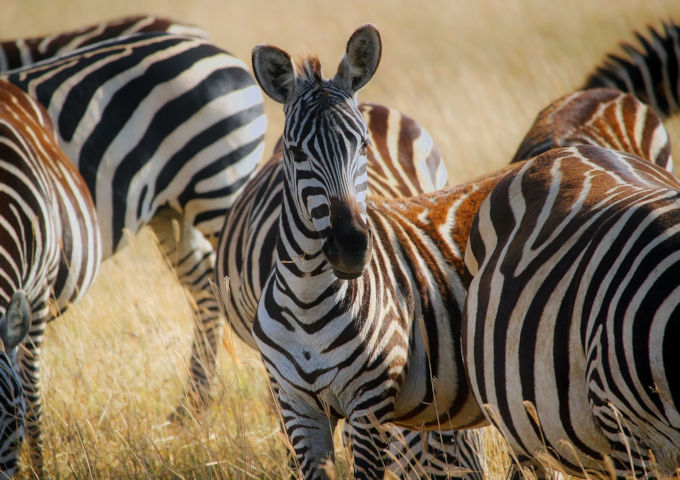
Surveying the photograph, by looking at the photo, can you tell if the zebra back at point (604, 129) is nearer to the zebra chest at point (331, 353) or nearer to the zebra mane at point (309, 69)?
the zebra mane at point (309, 69)

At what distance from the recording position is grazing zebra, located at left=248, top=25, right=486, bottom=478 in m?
3.18

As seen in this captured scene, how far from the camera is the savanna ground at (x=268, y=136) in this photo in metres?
4.68

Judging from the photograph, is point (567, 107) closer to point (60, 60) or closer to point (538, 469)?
point (538, 469)

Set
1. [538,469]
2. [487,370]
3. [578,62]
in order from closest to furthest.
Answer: [487,370]
[538,469]
[578,62]

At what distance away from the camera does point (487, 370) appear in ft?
9.97

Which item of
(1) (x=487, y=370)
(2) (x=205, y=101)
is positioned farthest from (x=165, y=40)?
(1) (x=487, y=370)

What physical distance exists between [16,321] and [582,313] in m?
2.72

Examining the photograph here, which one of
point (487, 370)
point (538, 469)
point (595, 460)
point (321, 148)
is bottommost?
point (538, 469)

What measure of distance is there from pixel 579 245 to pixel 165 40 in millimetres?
5141

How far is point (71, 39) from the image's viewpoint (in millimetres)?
8234

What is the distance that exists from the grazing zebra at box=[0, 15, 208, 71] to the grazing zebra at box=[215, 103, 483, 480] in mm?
3147

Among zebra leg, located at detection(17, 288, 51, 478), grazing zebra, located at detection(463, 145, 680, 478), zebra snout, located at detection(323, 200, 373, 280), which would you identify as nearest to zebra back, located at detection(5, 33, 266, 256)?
zebra leg, located at detection(17, 288, 51, 478)

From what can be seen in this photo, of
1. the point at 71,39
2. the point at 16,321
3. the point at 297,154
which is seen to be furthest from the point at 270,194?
the point at 71,39

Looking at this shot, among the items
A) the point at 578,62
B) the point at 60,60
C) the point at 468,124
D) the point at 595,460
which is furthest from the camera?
the point at 578,62
